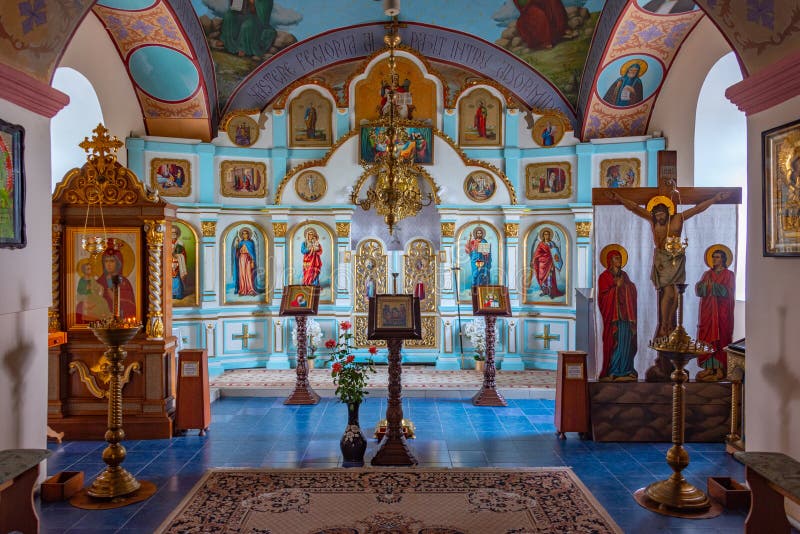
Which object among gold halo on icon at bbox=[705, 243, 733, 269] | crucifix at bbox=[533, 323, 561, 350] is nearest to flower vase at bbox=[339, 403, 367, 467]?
gold halo on icon at bbox=[705, 243, 733, 269]

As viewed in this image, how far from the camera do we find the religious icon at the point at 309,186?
11.5m

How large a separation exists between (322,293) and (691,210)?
23.0ft

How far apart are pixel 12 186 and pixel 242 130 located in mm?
6993

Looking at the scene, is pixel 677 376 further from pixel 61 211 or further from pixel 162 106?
pixel 162 106

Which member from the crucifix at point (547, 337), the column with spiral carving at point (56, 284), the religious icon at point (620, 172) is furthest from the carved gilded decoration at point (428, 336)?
the column with spiral carving at point (56, 284)

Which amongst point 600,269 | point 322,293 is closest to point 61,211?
point 322,293

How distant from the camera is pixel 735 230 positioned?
23.0 ft

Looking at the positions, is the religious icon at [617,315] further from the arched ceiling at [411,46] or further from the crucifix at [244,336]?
the crucifix at [244,336]

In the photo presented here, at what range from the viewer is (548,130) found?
38.0ft

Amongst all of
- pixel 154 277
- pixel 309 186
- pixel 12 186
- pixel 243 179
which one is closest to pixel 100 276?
pixel 154 277

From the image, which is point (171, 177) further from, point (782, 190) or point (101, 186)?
point (782, 190)

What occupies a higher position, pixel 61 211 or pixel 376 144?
pixel 376 144

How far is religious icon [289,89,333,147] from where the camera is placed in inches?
462

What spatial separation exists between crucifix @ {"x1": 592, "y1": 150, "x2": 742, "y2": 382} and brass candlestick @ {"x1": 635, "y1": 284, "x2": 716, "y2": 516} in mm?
1215
